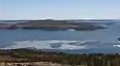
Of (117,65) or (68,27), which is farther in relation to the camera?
(68,27)

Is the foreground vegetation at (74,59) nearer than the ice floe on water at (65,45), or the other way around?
the foreground vegetation at (74,59)

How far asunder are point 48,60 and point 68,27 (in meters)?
17.5

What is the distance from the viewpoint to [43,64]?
589 inches

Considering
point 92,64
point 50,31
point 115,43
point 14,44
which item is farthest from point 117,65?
point 50,31

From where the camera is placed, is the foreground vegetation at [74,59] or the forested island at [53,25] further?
the forested island at [53,25]

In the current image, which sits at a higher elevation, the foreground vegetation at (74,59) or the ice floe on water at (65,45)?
the foreground vegetation at (74,59)

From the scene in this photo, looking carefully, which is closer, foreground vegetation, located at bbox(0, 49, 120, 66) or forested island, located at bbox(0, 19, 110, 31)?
foreground vegetation, located at bbox(0, 49, 120, 66)

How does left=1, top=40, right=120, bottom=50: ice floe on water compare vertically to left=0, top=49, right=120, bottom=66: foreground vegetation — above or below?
below

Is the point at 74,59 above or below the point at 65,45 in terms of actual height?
above

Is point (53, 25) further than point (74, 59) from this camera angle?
Yes

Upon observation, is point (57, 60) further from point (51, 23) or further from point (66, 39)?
point (51, 23)

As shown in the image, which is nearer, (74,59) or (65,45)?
(74,59)

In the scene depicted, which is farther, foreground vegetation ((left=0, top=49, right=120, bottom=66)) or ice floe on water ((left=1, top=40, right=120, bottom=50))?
ice floe on water ((left=1, top=40, right=120, bottom=50))

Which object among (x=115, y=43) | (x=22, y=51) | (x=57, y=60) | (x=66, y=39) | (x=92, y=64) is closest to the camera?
(x=92, y=64)
